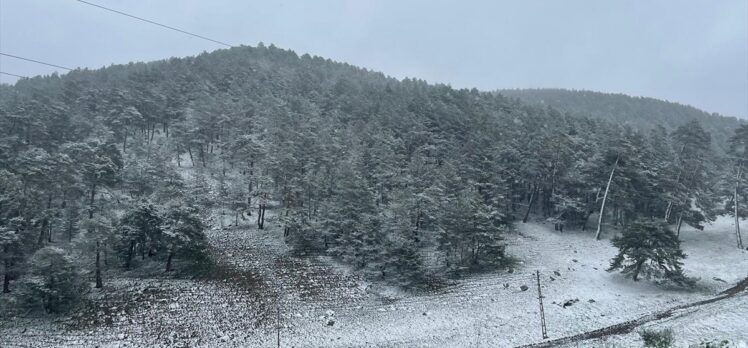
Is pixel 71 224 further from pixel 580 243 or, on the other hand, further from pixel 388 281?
pixel 580 243

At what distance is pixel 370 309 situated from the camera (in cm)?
2966

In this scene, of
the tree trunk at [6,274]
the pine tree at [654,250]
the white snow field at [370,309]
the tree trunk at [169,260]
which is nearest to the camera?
the white snow field at [370,309]

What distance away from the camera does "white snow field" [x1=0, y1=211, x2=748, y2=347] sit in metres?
24.6

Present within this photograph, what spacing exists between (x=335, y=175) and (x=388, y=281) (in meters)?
13.3

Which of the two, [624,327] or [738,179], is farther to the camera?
[738,179]

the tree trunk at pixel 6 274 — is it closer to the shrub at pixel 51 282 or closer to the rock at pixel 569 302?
the shrub at pixel 51 282

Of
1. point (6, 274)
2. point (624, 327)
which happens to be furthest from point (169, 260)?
point (624, 327)

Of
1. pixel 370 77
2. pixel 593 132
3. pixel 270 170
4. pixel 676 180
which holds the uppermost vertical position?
pixel 370 77

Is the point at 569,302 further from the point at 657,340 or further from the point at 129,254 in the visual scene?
the point at 129,254

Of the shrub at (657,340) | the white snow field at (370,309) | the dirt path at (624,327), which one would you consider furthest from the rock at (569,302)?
the shrub at (657,340)

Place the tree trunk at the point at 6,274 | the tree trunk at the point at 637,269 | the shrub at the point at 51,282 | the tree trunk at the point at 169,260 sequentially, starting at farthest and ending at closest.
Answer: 1. the tree trunk at the point at 637,269
2. the tree trunk at the point at 169,260
3. the tree trunk at the point at 6,274
4. the shrub at the point at 51,282

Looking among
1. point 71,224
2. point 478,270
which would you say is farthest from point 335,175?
point 71,224

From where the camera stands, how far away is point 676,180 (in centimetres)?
4466

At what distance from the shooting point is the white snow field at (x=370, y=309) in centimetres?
2456
